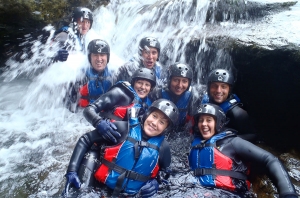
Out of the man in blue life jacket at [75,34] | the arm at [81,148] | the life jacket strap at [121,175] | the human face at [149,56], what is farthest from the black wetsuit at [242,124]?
the man in blue life jacket at [75,34]

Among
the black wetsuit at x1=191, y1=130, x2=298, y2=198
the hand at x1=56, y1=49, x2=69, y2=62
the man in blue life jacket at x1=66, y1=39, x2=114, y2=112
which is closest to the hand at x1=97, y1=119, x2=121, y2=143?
the black wetsuit at x1=191, y1=130, x2=298, y2=198

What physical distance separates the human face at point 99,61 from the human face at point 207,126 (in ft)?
9.66

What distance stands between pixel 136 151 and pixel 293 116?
3.16 meters

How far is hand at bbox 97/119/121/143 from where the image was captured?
154 inches

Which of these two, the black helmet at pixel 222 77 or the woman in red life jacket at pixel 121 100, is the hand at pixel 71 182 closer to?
the woman in red life jacket at pixel 121 100

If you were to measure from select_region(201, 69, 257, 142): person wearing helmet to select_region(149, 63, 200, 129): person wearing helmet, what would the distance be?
53 cm

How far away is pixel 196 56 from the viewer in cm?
666

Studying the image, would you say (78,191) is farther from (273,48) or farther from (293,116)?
(273,48)

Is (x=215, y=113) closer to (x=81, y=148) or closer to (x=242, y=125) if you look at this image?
(x=242, y=125)

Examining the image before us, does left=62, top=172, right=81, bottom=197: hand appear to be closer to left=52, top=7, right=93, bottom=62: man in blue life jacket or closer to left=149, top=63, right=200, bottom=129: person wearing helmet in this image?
left=149, top=63, right=200, bottom=129: person wearing helmet

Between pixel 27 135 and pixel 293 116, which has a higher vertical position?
pixel 293 116

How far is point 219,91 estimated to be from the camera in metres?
5.09

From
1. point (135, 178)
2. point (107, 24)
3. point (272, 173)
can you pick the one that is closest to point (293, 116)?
point (272, 173)

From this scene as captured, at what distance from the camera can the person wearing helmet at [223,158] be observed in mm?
3756
